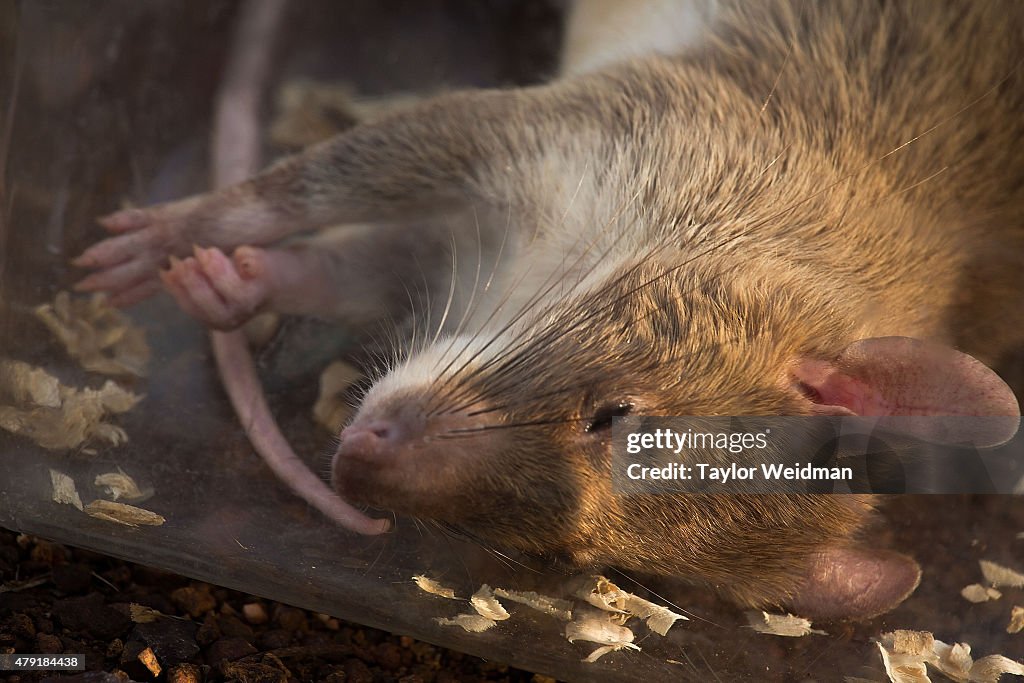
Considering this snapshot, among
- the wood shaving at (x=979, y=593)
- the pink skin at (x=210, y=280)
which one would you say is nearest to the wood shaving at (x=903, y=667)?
the wood shaving at (x=979, y=593)

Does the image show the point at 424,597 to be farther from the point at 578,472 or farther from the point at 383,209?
the point at 383,209

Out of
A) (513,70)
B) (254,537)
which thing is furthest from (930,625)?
(513,70)

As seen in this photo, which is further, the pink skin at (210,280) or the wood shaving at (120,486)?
the pink skin at (210,280)

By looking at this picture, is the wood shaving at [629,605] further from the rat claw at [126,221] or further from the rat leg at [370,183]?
the rat claw at [126,221]

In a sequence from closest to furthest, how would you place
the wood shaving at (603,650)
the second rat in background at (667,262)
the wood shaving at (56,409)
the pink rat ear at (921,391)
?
the pink rat ear at (921,391) → the second rat in background at (667,262) → the wood shaving at (603,650) → the wood shaving at (56,409)

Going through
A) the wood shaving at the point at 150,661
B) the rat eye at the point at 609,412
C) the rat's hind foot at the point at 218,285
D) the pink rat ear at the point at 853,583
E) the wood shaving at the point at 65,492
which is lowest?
the wood shaving at the point at 150,661

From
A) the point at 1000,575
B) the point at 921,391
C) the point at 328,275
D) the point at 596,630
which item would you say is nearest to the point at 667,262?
the point at 921,391
